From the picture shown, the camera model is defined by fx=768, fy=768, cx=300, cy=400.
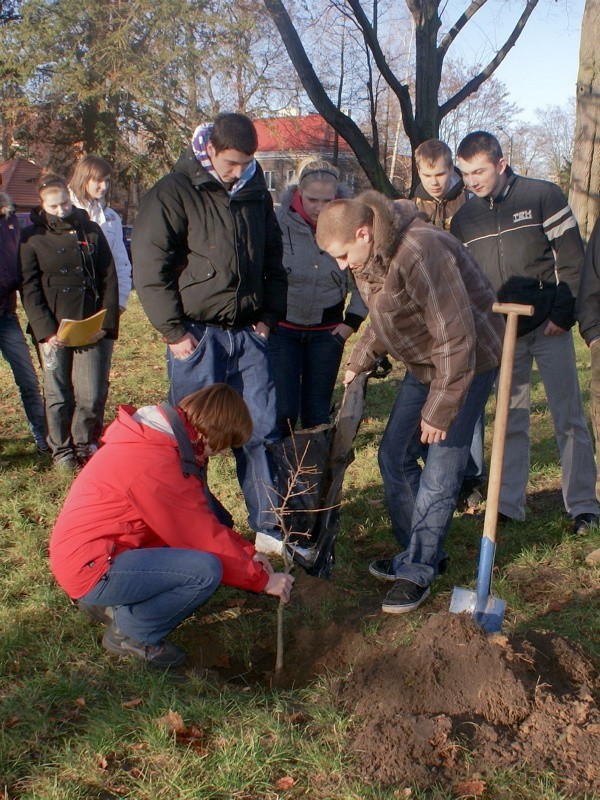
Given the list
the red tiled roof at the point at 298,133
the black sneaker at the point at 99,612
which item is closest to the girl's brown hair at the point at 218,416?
the black sneaker at the point at 99,612

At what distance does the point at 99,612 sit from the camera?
11.4 ft

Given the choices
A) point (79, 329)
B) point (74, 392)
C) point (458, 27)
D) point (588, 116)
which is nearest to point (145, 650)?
point (79, 329)

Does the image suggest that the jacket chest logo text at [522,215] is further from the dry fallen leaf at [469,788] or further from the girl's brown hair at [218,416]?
the dry fallen leaf at [469,788]

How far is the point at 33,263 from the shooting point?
17.5 ft

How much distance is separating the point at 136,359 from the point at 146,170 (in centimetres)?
2063

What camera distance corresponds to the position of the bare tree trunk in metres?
8.48

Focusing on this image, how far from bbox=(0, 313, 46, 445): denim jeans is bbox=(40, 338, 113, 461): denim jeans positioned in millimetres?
365

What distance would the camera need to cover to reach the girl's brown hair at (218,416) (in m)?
3.22

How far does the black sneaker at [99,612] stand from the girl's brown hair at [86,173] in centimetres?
342

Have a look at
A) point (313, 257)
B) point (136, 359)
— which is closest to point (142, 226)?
point (313, 257)

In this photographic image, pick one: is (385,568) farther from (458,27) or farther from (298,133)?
(298,133)

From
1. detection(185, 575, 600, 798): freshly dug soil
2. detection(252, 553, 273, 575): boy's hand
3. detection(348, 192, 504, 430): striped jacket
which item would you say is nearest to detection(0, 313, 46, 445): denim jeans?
detection(185, 575, 600, 798): freshly dug soil

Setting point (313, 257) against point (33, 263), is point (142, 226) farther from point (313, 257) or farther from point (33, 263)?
point (33, 263)

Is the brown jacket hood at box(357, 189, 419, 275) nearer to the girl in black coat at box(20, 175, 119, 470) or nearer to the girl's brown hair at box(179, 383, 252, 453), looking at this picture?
the girl's brown hair at box(179, 383, 252, 453)
